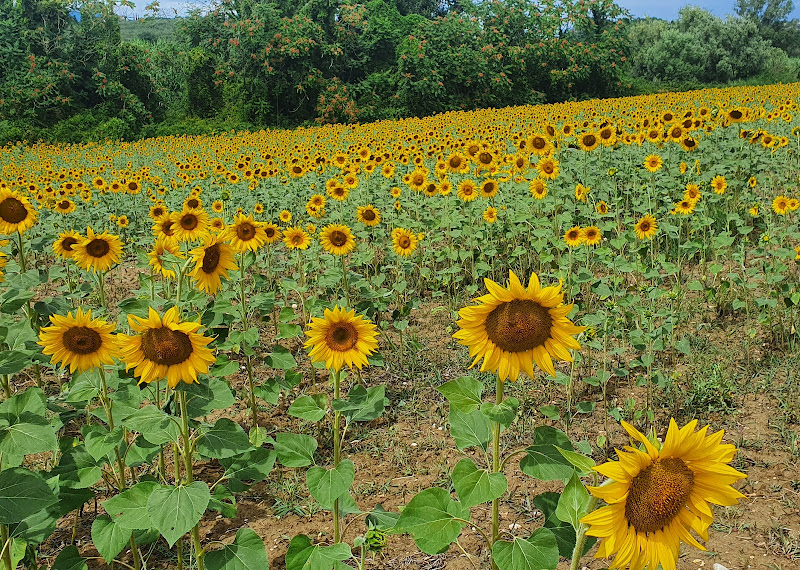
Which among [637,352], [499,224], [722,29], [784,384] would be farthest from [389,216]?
[722,29]

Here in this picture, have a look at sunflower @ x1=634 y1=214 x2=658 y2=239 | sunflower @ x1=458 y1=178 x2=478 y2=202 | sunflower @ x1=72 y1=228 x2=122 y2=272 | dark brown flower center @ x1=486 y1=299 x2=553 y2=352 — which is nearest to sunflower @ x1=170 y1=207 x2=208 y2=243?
sunflower @ x1=72 y1=228 x2=122 y2=272

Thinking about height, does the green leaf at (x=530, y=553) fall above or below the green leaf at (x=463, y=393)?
below

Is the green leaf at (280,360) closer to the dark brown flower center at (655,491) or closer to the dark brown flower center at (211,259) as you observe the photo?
the dark brown flower center at (211,259)

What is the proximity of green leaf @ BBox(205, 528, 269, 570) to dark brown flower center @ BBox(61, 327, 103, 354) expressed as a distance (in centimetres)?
90

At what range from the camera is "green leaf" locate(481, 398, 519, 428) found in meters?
1.48

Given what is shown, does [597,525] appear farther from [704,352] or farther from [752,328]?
[752,328]

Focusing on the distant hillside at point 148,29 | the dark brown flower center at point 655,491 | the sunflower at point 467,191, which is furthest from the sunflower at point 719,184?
the distant hillside at point 148,29

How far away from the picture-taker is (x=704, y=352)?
4.02 meters

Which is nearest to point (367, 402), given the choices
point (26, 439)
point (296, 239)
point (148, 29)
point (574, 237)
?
point (26, 439)

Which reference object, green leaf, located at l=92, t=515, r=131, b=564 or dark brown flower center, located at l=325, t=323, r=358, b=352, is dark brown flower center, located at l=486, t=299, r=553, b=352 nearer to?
dark brown flower center, located at l=325, t=323, r=358, b=352

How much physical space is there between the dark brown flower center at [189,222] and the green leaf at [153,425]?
1.61 m

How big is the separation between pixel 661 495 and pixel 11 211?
11.2 feet

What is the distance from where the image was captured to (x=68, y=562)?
2023 mm

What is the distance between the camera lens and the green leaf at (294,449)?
2.04 metres
